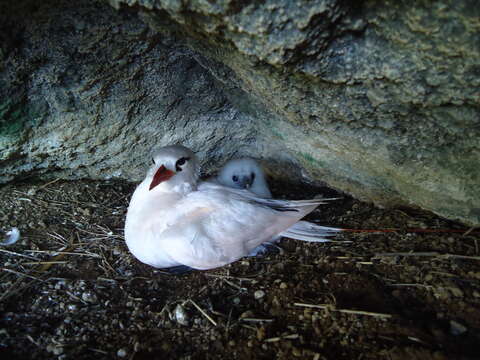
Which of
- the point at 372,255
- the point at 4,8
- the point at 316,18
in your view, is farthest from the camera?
the point at 372,255

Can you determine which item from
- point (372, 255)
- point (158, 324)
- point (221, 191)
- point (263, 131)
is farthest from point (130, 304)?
point (263, 131)

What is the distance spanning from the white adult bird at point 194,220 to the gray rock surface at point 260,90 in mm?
438

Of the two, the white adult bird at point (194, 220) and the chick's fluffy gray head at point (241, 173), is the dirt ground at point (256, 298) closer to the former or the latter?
the white adult bird at point (194, 220)

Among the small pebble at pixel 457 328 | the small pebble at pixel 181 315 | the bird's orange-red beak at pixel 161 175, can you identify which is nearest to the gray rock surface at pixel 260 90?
the bird's orange-red beak at pixel 161 175

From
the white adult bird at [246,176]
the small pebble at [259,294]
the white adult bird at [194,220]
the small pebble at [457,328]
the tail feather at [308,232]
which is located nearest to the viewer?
the small pebble at [457,328]

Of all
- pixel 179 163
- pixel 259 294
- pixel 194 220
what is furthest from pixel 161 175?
pixel 259 294

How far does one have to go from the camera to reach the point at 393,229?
7.51 feet

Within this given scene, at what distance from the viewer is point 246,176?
3.05 m

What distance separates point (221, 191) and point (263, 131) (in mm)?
643

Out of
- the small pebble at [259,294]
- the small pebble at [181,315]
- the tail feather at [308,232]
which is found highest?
the tail feather at [308,232]

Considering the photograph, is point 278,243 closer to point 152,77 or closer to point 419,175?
point 419,175

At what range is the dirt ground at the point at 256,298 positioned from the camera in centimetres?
160

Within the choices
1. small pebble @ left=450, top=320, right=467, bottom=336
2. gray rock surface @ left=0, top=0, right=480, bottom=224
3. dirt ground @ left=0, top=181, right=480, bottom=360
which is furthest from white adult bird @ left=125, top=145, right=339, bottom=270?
small pebble @ left=450, top=320, right=467, bottom=336

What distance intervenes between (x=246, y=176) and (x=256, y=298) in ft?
4.24
